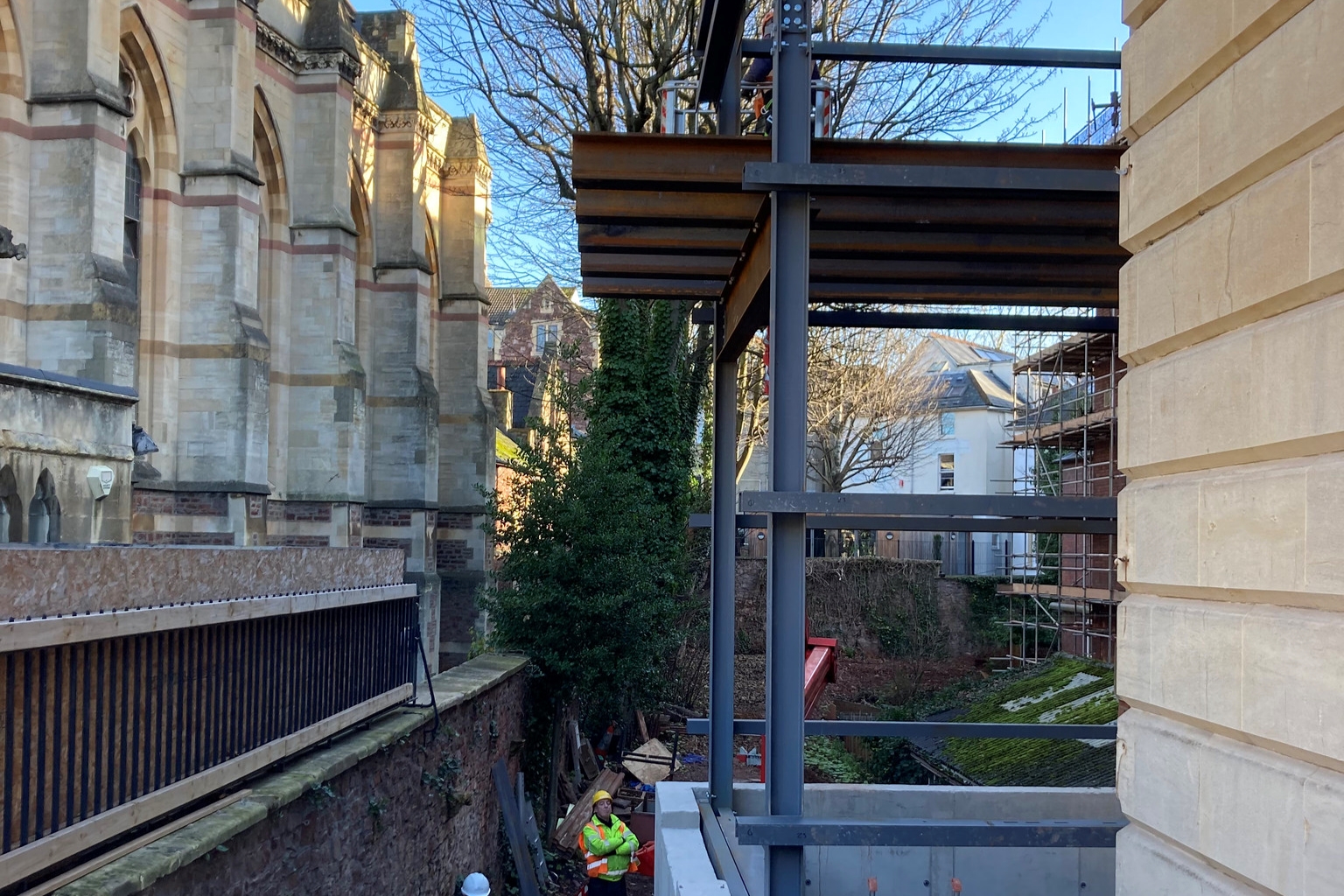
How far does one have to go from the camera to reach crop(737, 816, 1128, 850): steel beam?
15.3 ft

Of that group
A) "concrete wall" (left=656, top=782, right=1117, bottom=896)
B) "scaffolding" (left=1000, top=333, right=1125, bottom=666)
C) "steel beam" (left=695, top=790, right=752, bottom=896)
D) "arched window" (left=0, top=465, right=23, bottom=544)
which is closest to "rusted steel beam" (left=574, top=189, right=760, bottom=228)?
"steel beam" (left=695, top=790, right=752, bottom=896)

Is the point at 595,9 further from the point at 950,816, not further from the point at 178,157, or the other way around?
the point at 950,816

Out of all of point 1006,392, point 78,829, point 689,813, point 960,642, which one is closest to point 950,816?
point 689,813

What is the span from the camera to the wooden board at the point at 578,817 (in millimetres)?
14805

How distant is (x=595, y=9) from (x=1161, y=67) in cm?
1802

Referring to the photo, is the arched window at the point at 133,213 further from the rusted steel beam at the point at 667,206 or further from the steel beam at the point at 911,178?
the steel beam at the point at 911,178

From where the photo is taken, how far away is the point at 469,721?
11695 mm

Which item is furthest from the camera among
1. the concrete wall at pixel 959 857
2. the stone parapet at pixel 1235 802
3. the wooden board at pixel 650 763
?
the wooden board at pixel 650 763

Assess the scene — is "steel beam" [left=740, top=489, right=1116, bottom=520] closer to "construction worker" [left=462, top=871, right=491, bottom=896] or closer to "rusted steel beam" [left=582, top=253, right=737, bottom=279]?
"rusted steel beam" [left=582, top=253, right=737, bottom=279]

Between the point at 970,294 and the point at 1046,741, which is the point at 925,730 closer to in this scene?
the point at 970,294

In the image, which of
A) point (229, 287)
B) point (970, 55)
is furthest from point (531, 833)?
point (970, 55)

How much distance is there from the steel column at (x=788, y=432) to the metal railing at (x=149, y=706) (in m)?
2.98

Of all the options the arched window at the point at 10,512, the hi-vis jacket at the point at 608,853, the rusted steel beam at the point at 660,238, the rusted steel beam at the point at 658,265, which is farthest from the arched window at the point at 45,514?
the rusted steel beam at the point at 660,238

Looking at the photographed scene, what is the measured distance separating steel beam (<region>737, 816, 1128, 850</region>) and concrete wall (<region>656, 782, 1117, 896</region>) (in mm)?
3657
